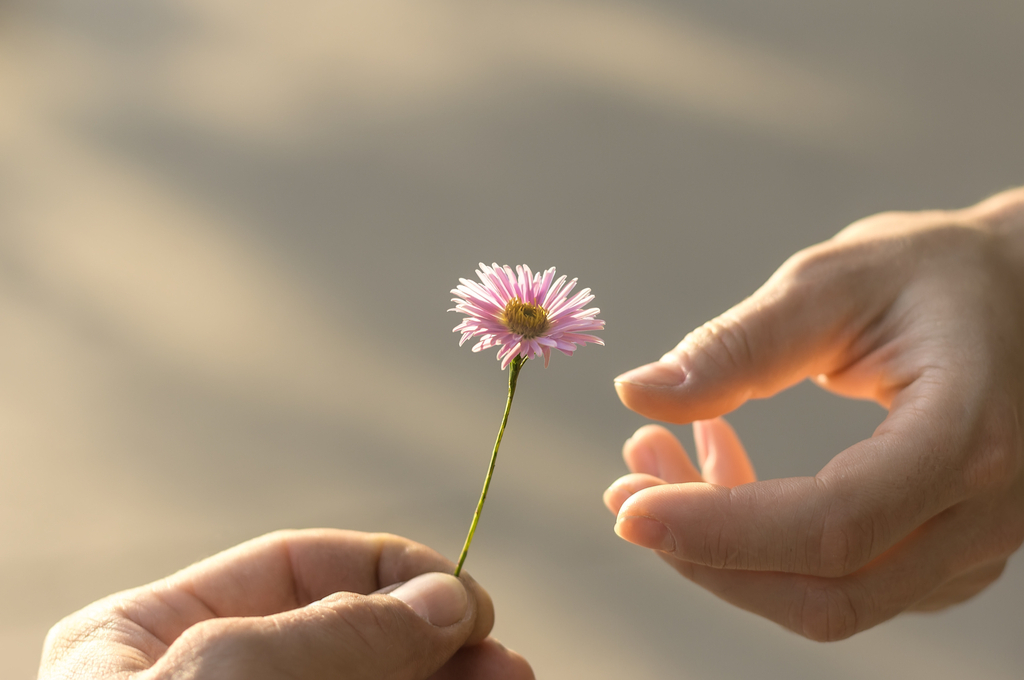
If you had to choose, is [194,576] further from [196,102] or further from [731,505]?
[196,102]

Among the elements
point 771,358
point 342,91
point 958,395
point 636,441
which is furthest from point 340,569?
point 342,91

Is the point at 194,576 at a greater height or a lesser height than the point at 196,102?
lesser

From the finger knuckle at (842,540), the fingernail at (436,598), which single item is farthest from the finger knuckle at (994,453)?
the fingernail at (436,598)

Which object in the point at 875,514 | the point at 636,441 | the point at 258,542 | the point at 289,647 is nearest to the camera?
the point at 289,647

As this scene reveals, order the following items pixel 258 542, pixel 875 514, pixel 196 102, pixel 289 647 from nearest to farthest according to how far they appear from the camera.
→ pixel 289 647
pixel 875 514
pixel 258 542
pixel 196 102

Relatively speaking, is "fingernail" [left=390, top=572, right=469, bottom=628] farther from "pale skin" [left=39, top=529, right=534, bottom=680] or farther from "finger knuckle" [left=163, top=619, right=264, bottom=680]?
"finger knuckle" [left=163, top=619, right=264, bottom=680]

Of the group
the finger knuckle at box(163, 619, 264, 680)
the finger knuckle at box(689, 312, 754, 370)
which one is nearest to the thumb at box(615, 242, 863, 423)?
the finger knuckle at box(689, 312, 754, 370)

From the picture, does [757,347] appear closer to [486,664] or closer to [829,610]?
[829,610]

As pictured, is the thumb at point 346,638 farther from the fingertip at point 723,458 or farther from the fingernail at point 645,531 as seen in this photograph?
the fingertip at point 723,458
